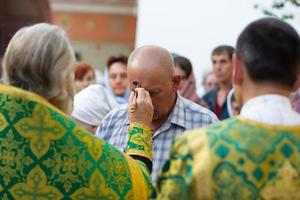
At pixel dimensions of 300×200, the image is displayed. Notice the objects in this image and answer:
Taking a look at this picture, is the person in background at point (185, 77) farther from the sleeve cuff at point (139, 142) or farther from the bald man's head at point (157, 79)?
the sleeve cuff at point (139, 142)

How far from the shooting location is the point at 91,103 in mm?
6570

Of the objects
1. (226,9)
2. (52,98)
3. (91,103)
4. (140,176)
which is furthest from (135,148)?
(226,9)

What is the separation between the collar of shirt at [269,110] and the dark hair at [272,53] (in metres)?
0.06

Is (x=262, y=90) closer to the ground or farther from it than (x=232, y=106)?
farther from it

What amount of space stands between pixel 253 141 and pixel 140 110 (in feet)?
3.63

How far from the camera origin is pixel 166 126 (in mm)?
4812

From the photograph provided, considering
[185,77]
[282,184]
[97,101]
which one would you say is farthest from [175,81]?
[185,77]

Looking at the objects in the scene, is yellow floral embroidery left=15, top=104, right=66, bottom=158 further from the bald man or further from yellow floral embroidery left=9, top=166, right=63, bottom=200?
the bald man

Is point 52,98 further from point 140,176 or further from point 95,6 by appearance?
point 95,6

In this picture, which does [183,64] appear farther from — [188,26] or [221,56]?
[188,26]

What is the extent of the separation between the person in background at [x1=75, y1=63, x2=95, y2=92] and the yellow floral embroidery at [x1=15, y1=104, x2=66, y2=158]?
440 centimetres

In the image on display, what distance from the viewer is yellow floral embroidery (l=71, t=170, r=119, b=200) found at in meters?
3.51

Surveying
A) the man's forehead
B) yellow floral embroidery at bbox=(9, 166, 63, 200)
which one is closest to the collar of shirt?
yellow floral embroidery at bbox=(9, 166, 63, 200)

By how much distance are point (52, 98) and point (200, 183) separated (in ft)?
2.46
